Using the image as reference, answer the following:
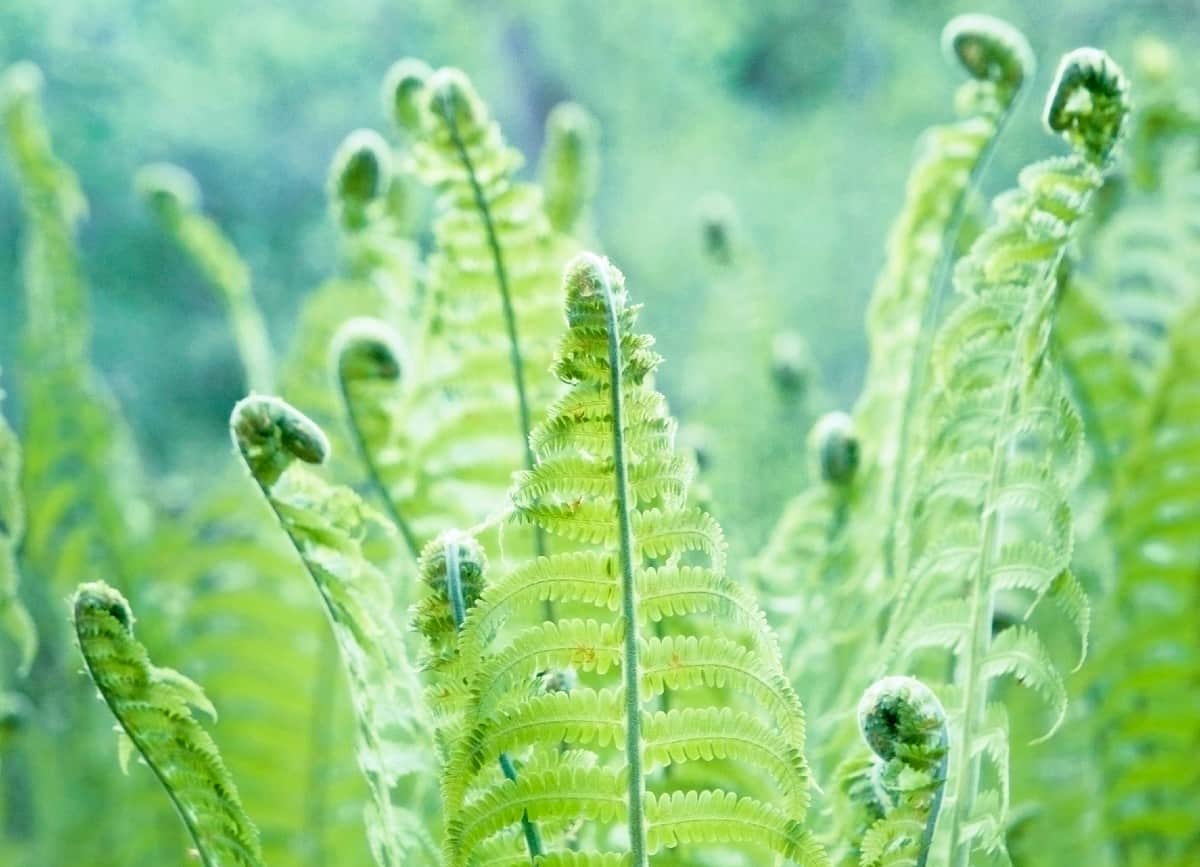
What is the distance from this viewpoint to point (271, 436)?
545 mm

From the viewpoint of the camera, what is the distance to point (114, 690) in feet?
1.79

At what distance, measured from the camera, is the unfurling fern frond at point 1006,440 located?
1.85ft

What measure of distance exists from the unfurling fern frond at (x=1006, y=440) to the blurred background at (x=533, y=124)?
159 centimetres

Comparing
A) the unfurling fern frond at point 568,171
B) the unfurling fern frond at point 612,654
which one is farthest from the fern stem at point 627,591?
the unfurling fern frond at point 568,171

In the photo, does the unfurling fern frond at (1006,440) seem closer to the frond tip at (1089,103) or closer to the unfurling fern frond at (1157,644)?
the frond tip at (1089,103)

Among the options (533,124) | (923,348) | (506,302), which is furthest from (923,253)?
(533,124)

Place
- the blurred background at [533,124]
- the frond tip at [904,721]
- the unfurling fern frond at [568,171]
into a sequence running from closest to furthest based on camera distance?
the frond tip at [904,721] < the unfurling fern frond at [568,171] < the blurred background at [533,124]

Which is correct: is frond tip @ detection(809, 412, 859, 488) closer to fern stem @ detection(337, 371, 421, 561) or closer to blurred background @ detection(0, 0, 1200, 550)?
fern stem @ detection(337, 371, 421, 561)

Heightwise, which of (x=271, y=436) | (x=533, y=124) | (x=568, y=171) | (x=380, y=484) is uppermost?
(x=533, y=124)

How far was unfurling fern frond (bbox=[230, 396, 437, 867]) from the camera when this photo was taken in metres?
0.54

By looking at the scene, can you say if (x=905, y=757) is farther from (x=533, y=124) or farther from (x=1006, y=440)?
(x=533, y=124)

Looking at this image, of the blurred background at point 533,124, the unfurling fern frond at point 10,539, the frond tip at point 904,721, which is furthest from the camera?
the blurred background at point 533,124

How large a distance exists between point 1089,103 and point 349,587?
35 centimetres

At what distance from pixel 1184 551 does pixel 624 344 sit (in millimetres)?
877
